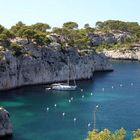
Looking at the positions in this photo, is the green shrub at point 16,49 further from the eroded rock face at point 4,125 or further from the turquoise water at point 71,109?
the eroded rock face at point 4,125

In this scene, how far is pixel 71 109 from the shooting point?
280 feet

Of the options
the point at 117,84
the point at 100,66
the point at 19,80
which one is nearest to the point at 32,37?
the point at 19,80

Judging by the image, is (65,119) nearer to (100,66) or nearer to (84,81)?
(84,81)

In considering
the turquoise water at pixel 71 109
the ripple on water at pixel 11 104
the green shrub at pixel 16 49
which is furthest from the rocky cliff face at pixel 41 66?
the ripple on water at pixel 11 104

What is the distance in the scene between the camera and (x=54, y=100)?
95625mm

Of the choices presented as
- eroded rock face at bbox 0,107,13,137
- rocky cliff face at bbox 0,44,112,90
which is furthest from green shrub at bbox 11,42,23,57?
eroded rock face at bbox 0,107,13,137

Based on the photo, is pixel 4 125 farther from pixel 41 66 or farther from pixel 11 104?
pixel 41 66

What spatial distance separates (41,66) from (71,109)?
1418 inches

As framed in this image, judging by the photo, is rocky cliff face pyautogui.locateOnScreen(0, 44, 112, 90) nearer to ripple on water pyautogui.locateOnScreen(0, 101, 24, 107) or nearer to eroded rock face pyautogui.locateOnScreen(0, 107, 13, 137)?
ripple on water pyautogui.locateOnScreen(0, 101, 24, 107)

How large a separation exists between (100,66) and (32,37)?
39695 millimetres

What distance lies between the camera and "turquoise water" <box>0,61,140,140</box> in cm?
6680

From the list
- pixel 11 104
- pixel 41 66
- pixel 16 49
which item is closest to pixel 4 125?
pixel 11 104

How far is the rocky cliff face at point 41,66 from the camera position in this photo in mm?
107438

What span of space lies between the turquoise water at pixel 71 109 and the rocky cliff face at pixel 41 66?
3.94 metres
